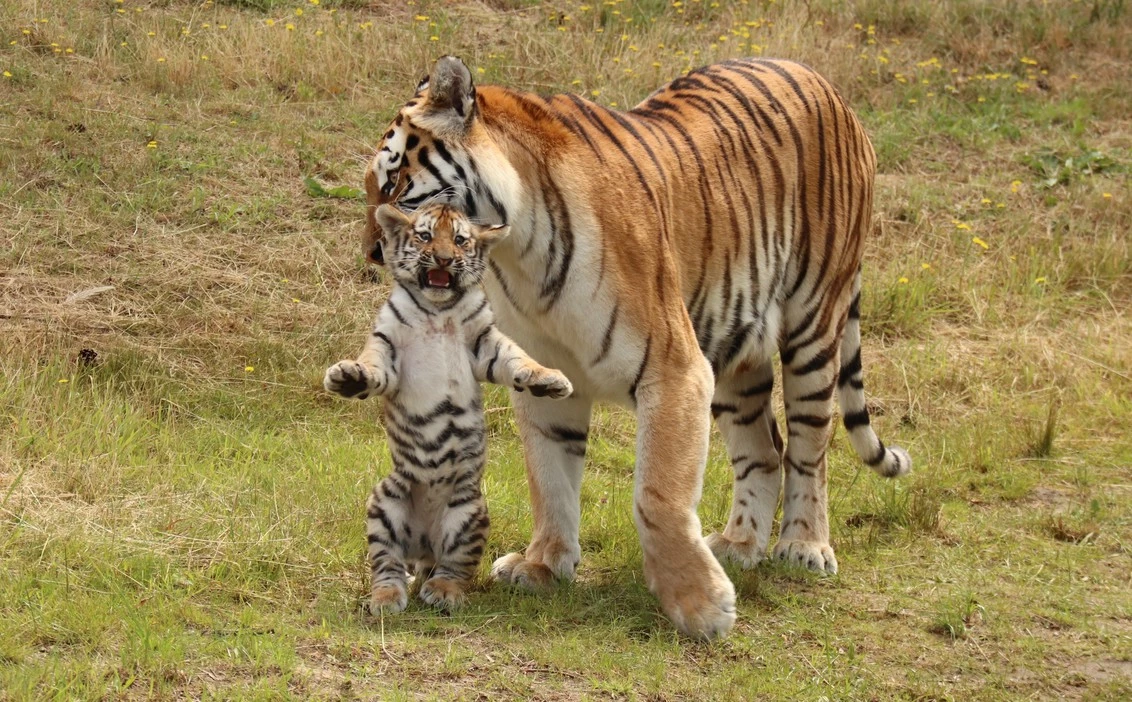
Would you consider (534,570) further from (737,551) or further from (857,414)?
(857,414)

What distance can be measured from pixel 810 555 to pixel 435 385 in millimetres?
1744

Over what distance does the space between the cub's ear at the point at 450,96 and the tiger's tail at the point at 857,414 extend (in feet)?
6.64

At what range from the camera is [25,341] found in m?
6.11

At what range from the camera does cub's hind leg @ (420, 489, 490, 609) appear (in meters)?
4.14

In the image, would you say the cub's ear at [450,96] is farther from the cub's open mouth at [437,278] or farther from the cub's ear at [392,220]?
the cub's open mouth at [437,278]

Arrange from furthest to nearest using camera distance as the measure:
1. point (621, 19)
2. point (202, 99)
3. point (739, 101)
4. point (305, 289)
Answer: point (621, 19)
point (202, 99)
point (305, 289)
point (739, 101)

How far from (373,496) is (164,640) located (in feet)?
2.57

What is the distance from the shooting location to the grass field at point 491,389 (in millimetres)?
3977

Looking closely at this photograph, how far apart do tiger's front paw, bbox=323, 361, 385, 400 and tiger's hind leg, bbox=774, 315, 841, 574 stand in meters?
1.94

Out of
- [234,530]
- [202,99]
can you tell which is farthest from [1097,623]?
[202,99]

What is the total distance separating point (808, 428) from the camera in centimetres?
521

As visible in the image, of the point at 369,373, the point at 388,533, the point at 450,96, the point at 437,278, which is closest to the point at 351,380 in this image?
the point at 369,373

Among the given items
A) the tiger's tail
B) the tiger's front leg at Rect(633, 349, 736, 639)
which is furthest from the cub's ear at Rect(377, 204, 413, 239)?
the tiger's tail

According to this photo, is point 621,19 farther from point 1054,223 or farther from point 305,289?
point 305,289
